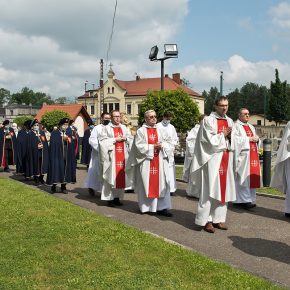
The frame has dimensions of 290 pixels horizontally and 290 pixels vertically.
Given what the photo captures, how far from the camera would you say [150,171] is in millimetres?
8867

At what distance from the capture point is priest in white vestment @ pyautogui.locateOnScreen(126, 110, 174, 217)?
879cm

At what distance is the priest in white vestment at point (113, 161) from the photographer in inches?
392

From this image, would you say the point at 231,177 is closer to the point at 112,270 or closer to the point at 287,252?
the point at 287,252

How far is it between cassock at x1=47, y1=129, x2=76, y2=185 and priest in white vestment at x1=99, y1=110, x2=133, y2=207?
203cm

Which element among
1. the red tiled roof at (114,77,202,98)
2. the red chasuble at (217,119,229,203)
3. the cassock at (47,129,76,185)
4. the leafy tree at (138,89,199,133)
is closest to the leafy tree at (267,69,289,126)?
the red tiled roof at (114,77,202,98)

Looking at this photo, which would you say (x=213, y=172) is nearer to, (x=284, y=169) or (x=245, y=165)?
(x=284, y=169)

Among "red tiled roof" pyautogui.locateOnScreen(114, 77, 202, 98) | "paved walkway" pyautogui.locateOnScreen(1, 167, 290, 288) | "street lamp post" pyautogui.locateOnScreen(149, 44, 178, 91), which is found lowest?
"paved walkway" pyautogui.locateOnScreen(1, 167, 290, 288)

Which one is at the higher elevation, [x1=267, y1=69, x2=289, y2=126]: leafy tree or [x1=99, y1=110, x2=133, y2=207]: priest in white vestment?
[x1=267, y1=69, x2=289, y2=126]: leafy tree

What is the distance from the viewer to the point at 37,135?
14.6 metres

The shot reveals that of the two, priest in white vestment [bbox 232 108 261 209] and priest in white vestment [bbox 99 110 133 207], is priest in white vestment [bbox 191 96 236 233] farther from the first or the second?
priest in white vestment [bbox 99 110 133 207]

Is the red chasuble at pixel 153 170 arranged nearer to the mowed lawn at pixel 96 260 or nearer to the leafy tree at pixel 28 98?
the mowed lawn at pixel 96 260

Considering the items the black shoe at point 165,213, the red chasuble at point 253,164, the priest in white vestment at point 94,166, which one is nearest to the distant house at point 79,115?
the priest in white vestment at point 94,166

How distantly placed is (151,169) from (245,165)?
7.49 feet

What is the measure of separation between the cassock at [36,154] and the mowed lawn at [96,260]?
6.32 metres
